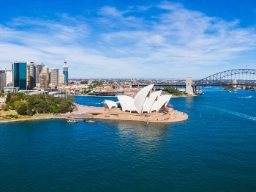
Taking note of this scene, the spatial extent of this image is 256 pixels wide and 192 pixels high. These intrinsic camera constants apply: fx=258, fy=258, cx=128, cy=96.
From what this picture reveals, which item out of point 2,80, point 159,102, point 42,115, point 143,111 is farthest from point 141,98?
point 2,80

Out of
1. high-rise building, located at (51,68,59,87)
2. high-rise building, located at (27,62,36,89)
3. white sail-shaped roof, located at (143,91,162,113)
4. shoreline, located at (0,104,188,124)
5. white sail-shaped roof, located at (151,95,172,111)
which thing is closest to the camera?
shoreline, located at (0,104,188,124)

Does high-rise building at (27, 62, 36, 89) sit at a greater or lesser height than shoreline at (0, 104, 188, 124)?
greater

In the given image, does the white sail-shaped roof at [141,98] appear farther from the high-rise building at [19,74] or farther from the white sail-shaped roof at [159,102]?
the high-rise building at [19,74]

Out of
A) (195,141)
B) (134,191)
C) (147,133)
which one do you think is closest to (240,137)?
(195,141)

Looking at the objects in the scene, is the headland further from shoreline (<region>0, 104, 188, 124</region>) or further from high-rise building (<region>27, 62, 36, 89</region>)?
high-rise building (<region>27, 62, 36, 89</region>)

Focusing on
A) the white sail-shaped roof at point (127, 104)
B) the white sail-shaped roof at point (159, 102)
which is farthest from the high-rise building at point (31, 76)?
the white sail-shaped roof at point (159, 102)

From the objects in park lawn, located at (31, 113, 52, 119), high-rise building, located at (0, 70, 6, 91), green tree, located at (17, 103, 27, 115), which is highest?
high-rise building, located at (0, 70, 6, 91)

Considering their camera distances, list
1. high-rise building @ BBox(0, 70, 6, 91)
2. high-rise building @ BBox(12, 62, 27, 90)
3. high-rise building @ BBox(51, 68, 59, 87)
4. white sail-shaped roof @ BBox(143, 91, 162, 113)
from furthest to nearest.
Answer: high-rise building @ BBox(51, 68, 59, 87), high-rise building @ BBox(0, 70, 6, 91), high-rise building @ BBox(12, 62, 27, 90), white sail-shaped roof @ BBox(143, 91, 162, 113)

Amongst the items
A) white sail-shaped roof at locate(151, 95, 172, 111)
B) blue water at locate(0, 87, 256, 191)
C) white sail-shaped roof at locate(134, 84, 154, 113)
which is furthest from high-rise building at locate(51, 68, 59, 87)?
blue water at locate(0, 87, 256, 191)
